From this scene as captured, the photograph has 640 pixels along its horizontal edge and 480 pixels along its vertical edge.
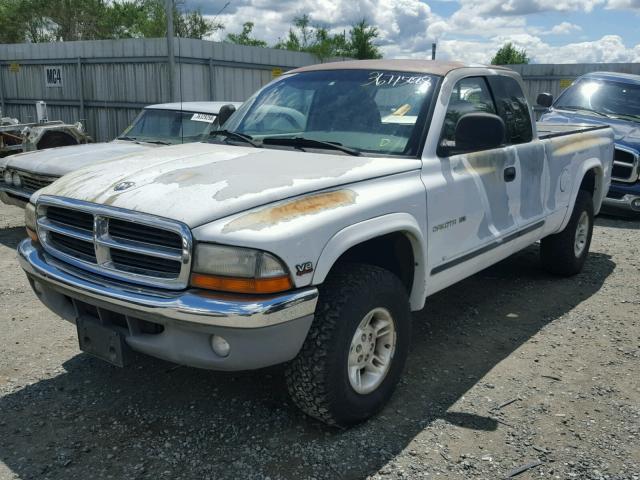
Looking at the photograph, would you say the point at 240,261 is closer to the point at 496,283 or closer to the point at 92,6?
the point at 496,283

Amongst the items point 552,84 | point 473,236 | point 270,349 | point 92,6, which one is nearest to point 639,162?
point 473,236

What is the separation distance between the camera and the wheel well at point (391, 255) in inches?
135

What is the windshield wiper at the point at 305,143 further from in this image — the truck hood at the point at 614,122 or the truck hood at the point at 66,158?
the truck hood at the point at 614,122

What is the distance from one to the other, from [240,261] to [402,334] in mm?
1170

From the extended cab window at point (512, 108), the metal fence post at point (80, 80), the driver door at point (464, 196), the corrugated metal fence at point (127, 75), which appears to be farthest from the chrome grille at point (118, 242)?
the metal fence post at point (80, 80)

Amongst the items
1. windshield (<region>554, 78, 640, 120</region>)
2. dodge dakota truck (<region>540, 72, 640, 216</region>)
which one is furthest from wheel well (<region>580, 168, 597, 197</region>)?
windshield (<region>554, 78, 640, 120</region>)

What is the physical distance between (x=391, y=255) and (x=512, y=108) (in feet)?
6.11

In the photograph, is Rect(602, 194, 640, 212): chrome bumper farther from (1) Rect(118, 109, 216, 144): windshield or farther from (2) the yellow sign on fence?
(2) the yellow sign on fence

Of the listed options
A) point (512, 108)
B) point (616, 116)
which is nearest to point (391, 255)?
→ point (512, 108)

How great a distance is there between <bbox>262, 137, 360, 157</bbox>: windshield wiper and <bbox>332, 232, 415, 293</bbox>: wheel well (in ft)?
1.74

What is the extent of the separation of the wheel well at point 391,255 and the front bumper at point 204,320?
715 millimetres

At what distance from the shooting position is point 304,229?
108 inches

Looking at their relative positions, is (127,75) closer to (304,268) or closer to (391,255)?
(391,255)

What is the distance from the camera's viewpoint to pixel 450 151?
377 centimetres
